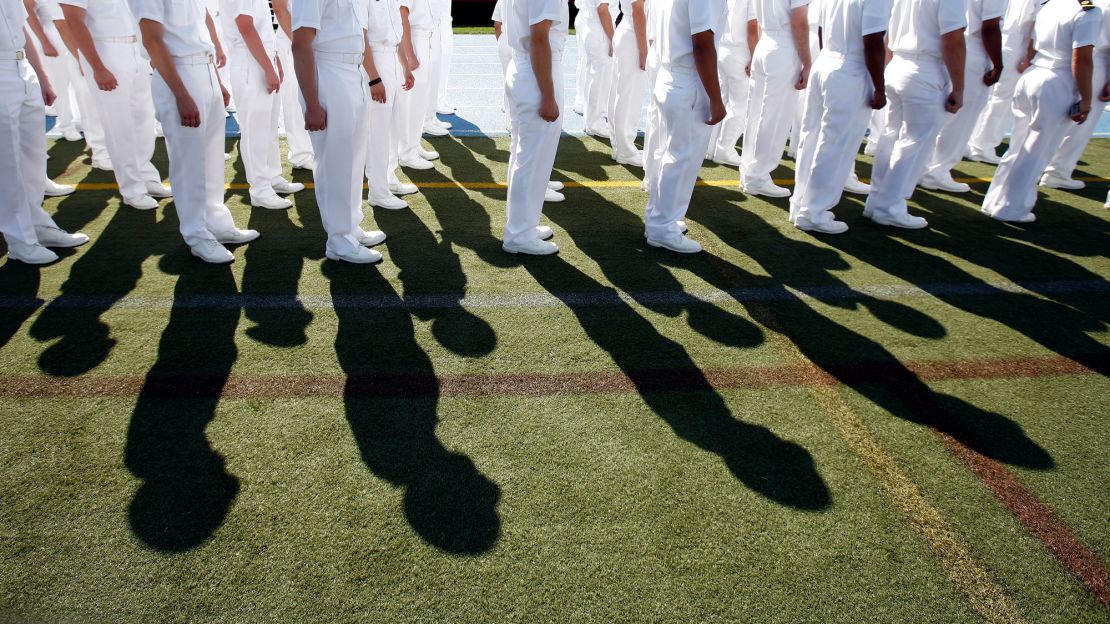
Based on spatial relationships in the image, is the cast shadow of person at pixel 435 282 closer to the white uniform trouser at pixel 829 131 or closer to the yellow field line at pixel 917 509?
the yellow field line at pixel 917 509

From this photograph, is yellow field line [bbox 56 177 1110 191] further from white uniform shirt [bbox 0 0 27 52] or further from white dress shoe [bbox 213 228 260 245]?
white uniform shirt [bbox 0 0 27 52]

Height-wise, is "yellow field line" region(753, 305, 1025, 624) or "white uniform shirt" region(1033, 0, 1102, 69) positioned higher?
"white uniform shirt" region(1033, 0, 1102, 69)

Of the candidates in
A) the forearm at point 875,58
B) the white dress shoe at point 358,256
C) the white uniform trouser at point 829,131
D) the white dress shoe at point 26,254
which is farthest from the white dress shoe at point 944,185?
the white dress shoe at point 26,254

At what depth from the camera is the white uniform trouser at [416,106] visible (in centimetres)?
710

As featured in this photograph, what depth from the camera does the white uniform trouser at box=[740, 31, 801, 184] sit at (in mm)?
6320

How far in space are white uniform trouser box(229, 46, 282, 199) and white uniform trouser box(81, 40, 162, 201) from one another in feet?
2.62

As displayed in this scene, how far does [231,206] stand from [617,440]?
4775 millimetres

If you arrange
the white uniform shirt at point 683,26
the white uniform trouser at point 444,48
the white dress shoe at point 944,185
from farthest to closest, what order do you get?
1. the white uniform trouser at point 444,48
2. the white dress shoe at point 944,185
3. the white uniform shirt at point 683,26

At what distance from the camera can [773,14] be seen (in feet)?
20.3

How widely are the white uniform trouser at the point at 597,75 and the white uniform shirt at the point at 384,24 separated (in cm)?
377

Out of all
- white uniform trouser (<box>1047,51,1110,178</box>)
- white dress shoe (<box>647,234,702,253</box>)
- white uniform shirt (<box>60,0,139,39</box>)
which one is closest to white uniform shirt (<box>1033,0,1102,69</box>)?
white uniform trouser (<box>1047,51,1110,178</box>)

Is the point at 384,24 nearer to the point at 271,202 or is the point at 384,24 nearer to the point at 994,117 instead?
the point at 271,202

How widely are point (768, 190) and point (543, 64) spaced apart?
3257 mm

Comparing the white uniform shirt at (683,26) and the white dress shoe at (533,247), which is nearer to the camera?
the white uniform shirt at (683,26)
